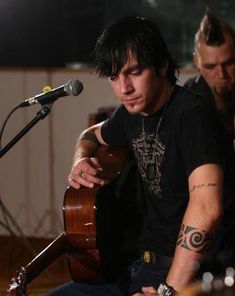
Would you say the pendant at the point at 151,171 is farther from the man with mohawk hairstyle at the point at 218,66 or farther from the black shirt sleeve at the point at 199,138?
the man with mohawk hairstyle at the point at 218,66

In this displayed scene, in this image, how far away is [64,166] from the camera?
342 centimetres

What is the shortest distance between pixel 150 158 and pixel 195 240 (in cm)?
33

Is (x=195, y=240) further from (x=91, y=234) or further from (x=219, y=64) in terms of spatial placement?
(x=219, y=64)

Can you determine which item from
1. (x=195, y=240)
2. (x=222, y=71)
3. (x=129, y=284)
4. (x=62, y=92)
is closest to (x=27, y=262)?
(x=222, y=71)

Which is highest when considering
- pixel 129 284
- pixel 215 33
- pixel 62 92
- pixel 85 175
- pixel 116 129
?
pixel 215 33

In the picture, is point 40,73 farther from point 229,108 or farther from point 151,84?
point 151,84

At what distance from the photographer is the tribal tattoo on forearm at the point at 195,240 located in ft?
4.79

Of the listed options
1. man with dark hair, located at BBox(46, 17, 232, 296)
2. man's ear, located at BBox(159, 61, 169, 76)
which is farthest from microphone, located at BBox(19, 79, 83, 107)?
Answer: man's ear, located at BBox(159, 61, 169, 76)

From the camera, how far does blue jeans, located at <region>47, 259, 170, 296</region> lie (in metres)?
1.67

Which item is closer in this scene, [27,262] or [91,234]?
[91,234]

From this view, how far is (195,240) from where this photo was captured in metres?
1.46

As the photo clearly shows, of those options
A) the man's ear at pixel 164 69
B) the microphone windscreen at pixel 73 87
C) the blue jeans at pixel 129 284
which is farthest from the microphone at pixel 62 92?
the blue jeans at pixel 129 284

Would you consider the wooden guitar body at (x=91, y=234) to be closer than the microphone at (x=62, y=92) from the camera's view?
No

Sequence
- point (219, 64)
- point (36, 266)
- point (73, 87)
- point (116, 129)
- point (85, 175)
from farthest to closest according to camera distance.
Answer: point (219, 64) < point (116, 129) < point (85, 175) < point (36, 266) < point (73, 87)
